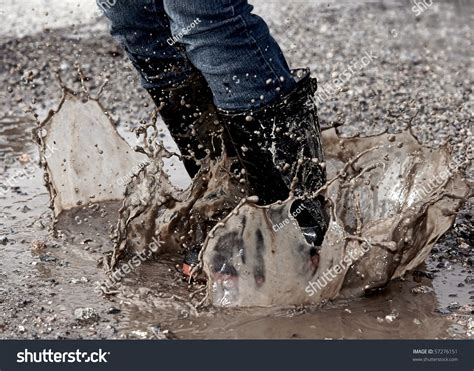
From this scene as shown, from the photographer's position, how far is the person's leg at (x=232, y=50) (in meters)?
2.40

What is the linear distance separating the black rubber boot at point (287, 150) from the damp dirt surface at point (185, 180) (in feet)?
1.03

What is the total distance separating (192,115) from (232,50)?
51 centimetres

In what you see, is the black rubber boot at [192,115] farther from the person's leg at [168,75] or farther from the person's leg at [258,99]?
the person's leg at [258,99]

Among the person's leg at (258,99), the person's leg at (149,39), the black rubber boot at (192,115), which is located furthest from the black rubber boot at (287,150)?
the person's leg at (149,39)

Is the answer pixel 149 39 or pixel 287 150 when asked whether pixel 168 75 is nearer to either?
pixel 149 39

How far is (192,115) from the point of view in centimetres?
291

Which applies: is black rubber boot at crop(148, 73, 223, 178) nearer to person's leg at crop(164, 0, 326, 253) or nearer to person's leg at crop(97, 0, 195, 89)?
person's leg at crop(97, 0, 195, 89)

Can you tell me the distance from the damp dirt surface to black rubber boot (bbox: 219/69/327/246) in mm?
313

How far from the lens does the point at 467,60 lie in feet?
17.3

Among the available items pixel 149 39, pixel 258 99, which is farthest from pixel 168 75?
pixel 258 99

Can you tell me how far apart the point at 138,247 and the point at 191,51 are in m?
0.78

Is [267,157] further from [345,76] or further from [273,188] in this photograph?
[345,76]

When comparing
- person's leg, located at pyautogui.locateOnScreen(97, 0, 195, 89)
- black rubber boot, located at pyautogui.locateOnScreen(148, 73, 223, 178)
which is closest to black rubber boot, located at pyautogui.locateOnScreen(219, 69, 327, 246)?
black rubber boot, located at pyautogui.locateOnScreen(148, 73, 223, 178)
